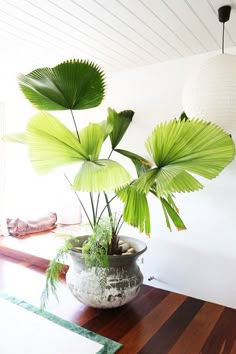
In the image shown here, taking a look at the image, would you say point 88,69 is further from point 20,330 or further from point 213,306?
point 213,306

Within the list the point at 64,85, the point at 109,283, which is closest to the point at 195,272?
the point at 109,283

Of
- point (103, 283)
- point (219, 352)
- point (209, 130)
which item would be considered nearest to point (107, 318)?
point (103, 283)

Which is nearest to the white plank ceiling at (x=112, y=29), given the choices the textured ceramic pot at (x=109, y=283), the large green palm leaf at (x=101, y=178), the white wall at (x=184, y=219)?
the white wall at (x=184, y=219)

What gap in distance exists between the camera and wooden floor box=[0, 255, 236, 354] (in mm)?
1073

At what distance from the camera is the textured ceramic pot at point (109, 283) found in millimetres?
1229

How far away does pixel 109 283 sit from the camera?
1.23 metres

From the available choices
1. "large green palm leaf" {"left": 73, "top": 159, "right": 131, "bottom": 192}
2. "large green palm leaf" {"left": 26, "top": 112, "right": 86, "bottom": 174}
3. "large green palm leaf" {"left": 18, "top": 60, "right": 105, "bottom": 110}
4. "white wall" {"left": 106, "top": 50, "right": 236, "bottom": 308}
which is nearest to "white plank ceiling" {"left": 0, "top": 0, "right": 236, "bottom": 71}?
"white wall" {"left": 106, "top": 50, "right": 236, "bottom": 308}

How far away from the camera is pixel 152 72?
203 centimetres

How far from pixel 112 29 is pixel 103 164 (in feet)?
2.99

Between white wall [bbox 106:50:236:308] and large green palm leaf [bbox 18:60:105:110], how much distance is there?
0.79 m

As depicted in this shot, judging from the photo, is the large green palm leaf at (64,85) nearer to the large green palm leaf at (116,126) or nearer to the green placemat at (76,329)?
the large green palm leaf at (116,126)

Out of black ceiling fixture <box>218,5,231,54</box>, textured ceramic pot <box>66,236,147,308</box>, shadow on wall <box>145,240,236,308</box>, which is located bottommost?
shadow on wall <box>145,240,236,308</box>

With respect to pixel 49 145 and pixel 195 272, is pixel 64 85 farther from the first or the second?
pixel 195 272

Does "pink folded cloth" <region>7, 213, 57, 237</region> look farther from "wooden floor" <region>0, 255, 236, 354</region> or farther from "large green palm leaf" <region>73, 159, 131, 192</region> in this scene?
"large green palm leaf" <region>73, 159, 131, 192</region>
